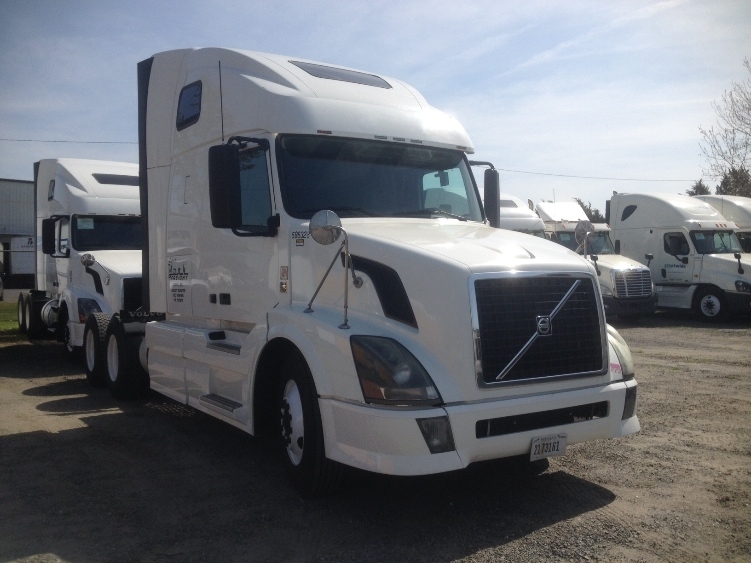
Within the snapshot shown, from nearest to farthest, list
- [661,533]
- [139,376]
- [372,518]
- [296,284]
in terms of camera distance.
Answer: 1. [661,533]
2. [372,518]
3. [296,284]
4. [139,376]

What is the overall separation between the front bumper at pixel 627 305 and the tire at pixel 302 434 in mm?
14548

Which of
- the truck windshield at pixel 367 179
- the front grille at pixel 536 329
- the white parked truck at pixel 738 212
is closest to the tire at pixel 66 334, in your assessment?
the truck windshield at pixel 367 179

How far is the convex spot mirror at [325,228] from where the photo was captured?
512 centimetres

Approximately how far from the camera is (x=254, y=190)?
632 centimetres

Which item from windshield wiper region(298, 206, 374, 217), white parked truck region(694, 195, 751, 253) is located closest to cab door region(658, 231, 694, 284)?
white parked truck region(694, 195, 751, 253)

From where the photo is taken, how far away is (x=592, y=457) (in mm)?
6496

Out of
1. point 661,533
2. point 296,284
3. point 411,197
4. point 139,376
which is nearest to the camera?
point 661,533

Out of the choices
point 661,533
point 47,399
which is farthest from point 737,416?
point 47,399

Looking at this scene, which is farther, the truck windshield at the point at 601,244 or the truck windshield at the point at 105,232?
the truck windshield at the point at 601,244

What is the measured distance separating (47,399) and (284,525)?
5941 millimetres

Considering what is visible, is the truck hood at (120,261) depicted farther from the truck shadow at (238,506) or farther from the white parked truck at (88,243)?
the truck shadow at (238,506)

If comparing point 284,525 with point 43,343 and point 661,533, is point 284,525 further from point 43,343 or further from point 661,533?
point 43,343

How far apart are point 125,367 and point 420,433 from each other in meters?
5.75

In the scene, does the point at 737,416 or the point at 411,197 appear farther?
the point at 737,416
